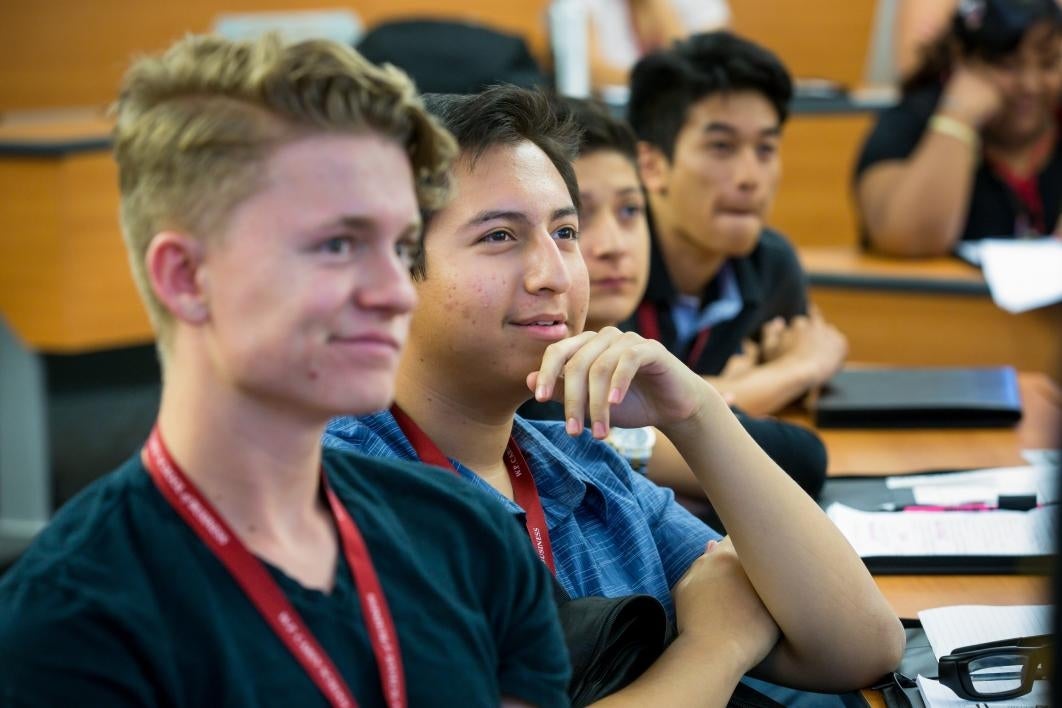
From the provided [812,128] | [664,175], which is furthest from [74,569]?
[812,128]

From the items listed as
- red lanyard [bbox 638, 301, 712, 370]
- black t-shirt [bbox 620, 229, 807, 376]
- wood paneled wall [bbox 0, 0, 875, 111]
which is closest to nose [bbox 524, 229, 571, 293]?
black t-shirt [bbox 620, 229, 807, 376]

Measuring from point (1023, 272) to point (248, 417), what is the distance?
256 centimetres

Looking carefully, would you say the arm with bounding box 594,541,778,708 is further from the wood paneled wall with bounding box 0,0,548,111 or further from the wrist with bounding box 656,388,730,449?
the wood paneled wall with bounding box 0,0,548,111

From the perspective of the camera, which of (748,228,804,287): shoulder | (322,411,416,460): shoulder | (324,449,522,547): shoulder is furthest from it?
(748,228,804,287): shoulder

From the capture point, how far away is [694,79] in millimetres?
2590

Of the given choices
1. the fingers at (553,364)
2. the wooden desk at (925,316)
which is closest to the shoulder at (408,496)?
the fingers at (553,364)

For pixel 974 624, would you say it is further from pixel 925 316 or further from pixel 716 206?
pixel 925 316

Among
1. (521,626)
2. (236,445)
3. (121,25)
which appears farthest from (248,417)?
(121,25)

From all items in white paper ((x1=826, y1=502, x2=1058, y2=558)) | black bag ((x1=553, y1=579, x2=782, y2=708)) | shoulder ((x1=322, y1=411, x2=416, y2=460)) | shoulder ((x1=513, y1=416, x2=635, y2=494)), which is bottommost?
white paper ((x1=826, y1=502, x2=1058, y2=558))

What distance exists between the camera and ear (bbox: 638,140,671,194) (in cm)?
263

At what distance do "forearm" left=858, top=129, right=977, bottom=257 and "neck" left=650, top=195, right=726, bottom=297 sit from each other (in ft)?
3.13

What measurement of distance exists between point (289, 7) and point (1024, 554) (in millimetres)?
3697

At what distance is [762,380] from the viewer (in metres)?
2.27

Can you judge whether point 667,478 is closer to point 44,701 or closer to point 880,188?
point 44,701
